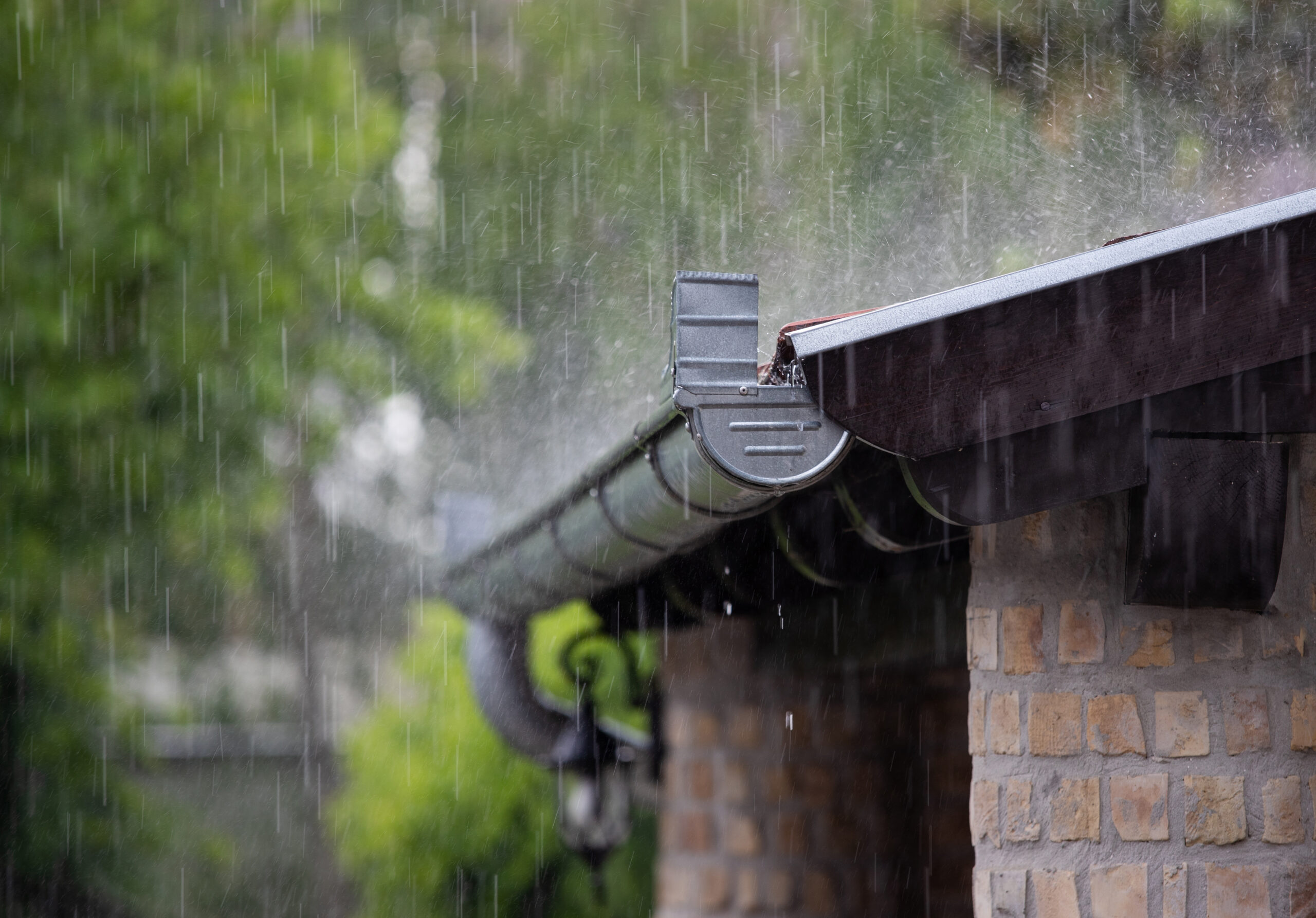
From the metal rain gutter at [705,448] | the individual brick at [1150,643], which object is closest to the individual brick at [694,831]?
the metal rain gutter at [705,448]

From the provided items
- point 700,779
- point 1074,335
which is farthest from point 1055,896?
point 700,779

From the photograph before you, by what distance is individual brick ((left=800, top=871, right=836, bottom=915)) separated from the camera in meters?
2.75

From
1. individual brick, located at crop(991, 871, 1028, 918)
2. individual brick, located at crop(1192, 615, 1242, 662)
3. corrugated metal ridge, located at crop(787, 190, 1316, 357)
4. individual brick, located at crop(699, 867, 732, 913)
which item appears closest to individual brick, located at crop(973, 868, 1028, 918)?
individual brick, located at crop(991, 871, 1028, 918)

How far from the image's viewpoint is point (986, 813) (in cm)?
142

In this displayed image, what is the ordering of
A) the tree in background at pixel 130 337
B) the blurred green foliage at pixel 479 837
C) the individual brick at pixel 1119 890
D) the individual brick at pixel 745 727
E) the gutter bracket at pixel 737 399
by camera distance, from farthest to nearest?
the blurred green foliage at pixel 479 837 → the tree in background at pixel 130 337 → the individual brick at pixel 745 727 → the individual brick at pixel 1119 890 → the gutter bracket at pixel 737 399

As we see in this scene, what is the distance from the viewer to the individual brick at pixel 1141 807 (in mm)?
1411

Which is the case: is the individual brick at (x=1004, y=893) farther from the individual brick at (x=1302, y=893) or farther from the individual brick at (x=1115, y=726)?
the individual brick at (x=1302, y=893)

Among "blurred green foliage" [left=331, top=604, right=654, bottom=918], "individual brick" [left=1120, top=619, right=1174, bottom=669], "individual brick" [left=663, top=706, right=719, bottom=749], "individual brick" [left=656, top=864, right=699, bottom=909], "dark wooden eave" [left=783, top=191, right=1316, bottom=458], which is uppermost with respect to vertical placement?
"dark wooden eave" [left=783, top=191, right=1316, bottom=458]

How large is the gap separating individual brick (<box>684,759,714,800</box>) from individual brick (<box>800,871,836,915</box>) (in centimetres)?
32

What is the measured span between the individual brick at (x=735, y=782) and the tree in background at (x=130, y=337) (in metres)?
3.57

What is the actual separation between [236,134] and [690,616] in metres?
4.37

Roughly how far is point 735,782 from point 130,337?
13.1 ft

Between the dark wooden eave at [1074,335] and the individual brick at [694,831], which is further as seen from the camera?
the individual brick at [694,831]

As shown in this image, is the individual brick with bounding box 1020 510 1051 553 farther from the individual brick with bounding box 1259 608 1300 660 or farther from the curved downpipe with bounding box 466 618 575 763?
the curved downpipe with bounding box 466 618 575 763
